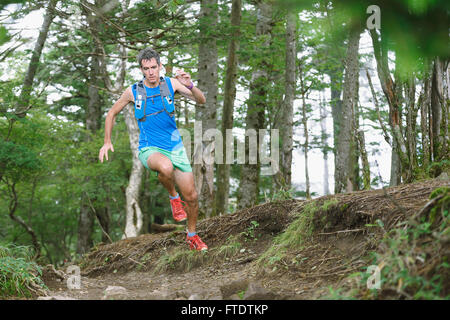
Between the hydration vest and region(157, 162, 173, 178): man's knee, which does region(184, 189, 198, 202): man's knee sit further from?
the hydration vest

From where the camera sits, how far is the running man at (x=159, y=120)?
5.21 meters

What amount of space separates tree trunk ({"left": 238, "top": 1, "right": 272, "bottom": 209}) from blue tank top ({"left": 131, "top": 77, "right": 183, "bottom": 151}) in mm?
6521

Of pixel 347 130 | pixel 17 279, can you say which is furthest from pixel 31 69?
pixel 17 279

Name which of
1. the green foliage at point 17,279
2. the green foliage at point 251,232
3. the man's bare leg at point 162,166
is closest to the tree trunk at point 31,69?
the man's bare leg at point 162,166

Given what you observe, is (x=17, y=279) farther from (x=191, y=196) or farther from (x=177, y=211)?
(x=191, y=196)

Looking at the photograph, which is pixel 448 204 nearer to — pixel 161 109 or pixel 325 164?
pixel 161 109

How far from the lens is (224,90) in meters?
11.4

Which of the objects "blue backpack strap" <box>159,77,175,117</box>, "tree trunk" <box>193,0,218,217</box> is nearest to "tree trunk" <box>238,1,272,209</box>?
"tree trunk" <box>193,0,218,217</box>

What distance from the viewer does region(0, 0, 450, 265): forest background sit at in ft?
7.63

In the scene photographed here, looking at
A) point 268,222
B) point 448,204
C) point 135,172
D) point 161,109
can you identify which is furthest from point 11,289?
point 135,172

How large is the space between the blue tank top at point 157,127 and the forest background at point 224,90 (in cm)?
84

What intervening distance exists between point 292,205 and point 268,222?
0.41 metres

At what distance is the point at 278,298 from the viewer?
3160 millimetres

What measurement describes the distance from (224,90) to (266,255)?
7.31m
